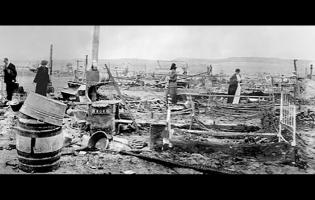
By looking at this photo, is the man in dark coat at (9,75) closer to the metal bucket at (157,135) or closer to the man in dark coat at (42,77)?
the man in dark coat at (42,77)

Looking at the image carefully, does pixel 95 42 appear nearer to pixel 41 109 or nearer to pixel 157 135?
pixel 157 135

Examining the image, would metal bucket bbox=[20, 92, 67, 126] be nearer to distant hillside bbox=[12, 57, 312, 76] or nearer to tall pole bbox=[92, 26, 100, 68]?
tall pole bbox=[92, 26, 100, 68]

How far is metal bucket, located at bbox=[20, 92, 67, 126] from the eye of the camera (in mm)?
4172

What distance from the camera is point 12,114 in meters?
7.55

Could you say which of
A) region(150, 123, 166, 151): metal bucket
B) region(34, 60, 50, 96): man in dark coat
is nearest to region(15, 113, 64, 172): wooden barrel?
region(150, 123, 166, 151): metal bucket

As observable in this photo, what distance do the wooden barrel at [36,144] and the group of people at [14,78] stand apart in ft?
10.4

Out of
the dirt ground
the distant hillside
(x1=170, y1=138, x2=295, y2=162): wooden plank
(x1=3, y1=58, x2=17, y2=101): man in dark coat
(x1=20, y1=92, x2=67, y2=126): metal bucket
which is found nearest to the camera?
(x1=20, y1=92, x2=67, y2=126): metal bucket

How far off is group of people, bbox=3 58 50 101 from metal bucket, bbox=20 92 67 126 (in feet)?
10.9

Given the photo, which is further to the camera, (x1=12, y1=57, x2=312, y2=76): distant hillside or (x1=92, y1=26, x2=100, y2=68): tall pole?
(x1=12, y1=57, x2=312, y2=76): distant hillside

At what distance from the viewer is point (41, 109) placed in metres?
4.18

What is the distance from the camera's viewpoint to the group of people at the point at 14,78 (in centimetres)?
732
